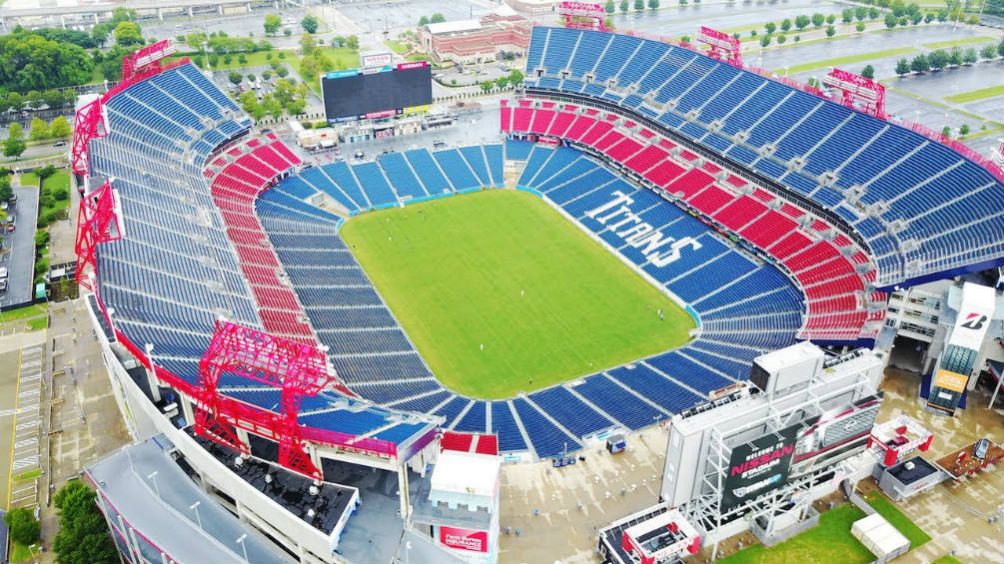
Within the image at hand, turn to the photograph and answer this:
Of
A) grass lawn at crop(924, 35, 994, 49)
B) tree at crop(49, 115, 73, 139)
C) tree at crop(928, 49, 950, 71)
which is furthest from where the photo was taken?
grass lawn at crop(924, 35, 994, 49)

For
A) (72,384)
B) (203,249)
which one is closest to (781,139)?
(203,249)

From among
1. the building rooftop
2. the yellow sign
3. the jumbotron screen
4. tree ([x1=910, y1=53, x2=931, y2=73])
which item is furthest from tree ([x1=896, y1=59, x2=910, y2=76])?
the building rooftop

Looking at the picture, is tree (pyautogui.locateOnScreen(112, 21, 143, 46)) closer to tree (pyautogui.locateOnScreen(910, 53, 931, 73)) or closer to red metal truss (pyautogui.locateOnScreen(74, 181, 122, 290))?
red metal truss (pyautogui.locateOnScreen(74, 181, 122, 290))

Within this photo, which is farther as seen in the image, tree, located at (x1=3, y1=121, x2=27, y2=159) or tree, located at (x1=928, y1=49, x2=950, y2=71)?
tree, located at (x1=928, y1=49, x2=950, y2=71)

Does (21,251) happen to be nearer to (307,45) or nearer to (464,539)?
(464,539)

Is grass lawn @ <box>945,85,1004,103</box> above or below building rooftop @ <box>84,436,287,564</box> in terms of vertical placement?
above

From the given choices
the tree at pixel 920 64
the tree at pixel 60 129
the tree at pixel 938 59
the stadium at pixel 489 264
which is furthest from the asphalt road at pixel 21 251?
the tree at pixel 938 59

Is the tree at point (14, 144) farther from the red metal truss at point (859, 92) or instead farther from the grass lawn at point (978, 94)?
the grass lawn at point (978, 94)
